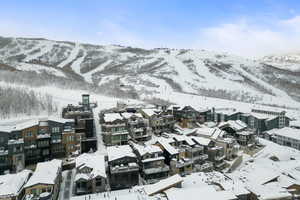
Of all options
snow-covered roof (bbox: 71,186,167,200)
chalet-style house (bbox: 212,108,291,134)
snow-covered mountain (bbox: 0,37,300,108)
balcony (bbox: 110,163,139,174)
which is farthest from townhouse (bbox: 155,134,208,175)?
snow-covered mountain (bbox: 0,37,300,108)

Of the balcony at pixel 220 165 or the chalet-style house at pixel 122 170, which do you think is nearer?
the chalet-style house at pixel 122 170

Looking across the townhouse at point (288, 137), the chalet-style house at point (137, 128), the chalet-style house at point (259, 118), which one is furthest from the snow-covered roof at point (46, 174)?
the townhouse at point (288, 137)

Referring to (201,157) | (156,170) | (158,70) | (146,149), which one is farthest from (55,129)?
(158,70)

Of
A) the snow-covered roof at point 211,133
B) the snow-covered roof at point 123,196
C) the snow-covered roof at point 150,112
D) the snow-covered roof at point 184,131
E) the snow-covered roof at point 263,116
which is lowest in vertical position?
the snow-covered roof at point 123,196

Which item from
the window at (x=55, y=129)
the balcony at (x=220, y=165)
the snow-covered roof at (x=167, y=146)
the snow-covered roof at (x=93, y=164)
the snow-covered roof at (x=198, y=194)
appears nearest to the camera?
the snow-covered roof at (x=198, y=194)

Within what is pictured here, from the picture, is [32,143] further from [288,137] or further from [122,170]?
[288,137]

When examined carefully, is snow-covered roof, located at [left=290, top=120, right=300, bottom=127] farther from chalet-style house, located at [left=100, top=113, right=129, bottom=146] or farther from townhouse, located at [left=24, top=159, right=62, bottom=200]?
townhouse, located at [left=24, top=159, right=62, bottom=200]

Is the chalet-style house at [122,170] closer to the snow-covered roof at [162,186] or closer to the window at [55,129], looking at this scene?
the snow-covered roof at [162,186]

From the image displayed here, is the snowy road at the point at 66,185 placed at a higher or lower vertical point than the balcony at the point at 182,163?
lower
